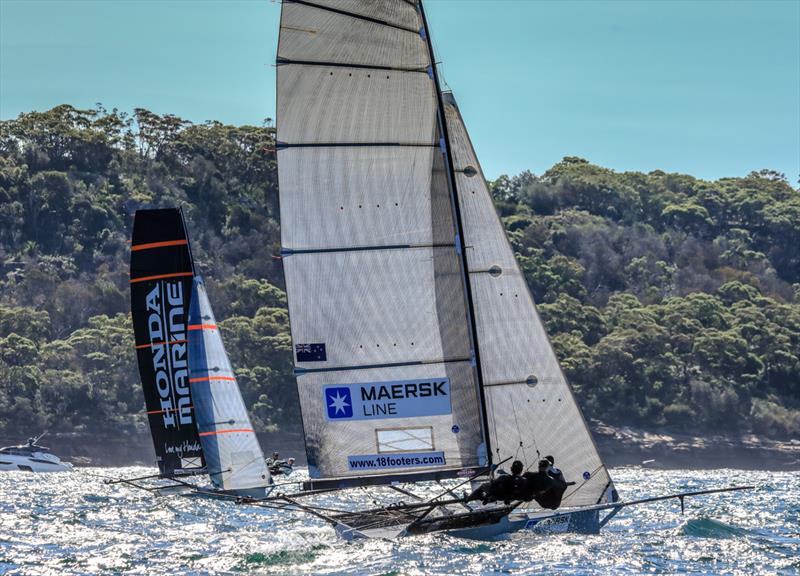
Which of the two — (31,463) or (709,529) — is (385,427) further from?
(31,463)

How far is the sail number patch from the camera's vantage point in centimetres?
2244

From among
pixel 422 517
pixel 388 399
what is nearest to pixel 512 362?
pixel 388 399

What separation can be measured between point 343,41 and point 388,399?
5945 mm

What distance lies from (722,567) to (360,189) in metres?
8.28

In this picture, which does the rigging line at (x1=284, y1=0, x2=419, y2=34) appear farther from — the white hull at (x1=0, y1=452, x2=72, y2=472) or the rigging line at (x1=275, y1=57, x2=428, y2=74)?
the white hull at (x1=0, y1=452, x2=72, y2=472)

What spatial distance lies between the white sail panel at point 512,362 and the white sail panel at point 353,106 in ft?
2.09

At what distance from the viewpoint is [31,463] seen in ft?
235

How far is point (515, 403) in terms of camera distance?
22.5m

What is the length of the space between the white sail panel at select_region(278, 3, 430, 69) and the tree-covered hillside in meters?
70.7

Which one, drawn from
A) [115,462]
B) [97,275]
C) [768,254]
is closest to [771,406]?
[768,254]

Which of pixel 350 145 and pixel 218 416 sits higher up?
pixel 350 145

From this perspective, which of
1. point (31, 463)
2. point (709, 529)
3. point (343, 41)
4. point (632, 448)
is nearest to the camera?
point (343, 41)

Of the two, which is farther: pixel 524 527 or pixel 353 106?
pixel 353 106

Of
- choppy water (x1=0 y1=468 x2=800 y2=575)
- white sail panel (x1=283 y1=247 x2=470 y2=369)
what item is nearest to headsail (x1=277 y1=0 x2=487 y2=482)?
white sail panel (x1=283 y1=247 x2=470 y2=369)
